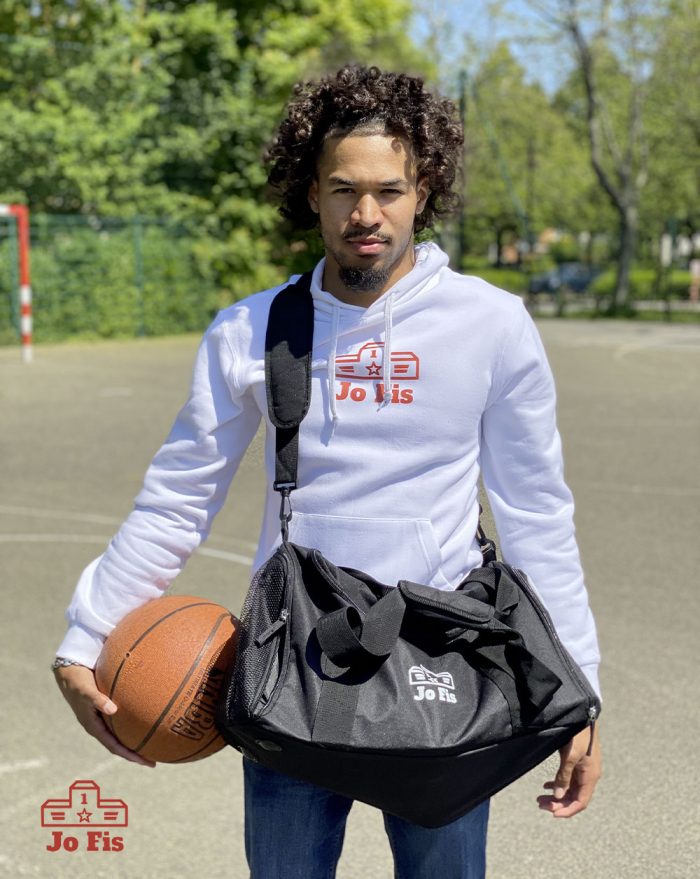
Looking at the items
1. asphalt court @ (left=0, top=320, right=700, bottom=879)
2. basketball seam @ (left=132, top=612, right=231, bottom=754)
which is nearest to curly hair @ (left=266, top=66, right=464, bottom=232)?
asphalt court @ (left=0, top=320, right=700, bottom=879)

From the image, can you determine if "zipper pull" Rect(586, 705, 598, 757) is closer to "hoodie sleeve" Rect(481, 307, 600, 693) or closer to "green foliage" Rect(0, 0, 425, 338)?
"hoodie sleeve" Rect(481, 307, 600, 693)

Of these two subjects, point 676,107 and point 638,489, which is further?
point 676,107

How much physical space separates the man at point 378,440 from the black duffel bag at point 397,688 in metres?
0.13

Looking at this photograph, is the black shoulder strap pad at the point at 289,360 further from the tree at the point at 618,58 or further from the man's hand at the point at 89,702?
the tree at the point at 618,58

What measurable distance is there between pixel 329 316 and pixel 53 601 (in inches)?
187

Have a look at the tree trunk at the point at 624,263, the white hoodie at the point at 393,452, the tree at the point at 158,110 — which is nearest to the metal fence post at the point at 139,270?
the tree at the point at 158,110

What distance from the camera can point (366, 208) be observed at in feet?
7.72

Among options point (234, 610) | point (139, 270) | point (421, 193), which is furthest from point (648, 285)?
point (421, 193)

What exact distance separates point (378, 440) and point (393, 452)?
36 mm

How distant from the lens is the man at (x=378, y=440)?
2355mm

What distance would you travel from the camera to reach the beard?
2398 millimetres

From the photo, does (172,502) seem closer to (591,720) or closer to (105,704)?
(105,704)

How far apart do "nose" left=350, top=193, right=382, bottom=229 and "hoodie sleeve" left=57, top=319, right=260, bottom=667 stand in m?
0.33

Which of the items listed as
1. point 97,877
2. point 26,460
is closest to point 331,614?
point 97,877
